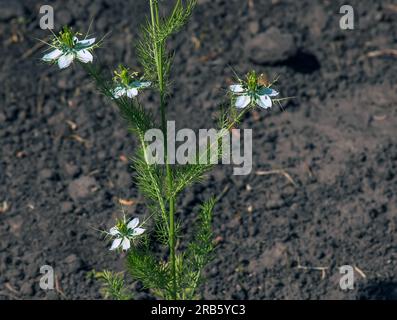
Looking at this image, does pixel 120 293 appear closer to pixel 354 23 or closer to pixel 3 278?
pixel 3 278

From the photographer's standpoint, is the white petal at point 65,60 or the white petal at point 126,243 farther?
the white petal at point 126,243

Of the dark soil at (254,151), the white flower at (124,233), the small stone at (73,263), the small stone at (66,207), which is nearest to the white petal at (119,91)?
the white flower at (124,233)

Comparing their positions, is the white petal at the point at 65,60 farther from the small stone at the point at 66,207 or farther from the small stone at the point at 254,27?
the small stone at the point at 254,27

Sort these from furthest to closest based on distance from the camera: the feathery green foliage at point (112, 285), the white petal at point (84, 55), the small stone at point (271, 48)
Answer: the small stone at point (271, 48), the feathery green foliage at point (112, 285), the white petal at point (84, 55)

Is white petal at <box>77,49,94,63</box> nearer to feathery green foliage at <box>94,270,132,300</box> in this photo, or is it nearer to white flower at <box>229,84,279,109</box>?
white flower at <box>229,84,279,109</box>

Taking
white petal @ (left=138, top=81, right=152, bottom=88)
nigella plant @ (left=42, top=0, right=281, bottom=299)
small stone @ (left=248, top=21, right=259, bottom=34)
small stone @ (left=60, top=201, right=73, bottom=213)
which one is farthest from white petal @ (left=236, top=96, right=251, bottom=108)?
small stone @ (left=248, top=21, right=259, bottom=34)
